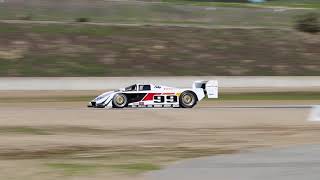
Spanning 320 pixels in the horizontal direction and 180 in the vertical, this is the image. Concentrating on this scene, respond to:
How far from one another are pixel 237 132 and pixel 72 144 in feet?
15.0

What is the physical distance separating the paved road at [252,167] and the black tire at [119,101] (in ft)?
40.7

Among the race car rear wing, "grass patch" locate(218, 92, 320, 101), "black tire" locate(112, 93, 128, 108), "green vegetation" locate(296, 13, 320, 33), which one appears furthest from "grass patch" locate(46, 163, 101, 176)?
"green vegetation" locate(296, 13, 320, 33)

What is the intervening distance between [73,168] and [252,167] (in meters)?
2.79

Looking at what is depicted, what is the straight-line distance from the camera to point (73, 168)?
35.1 ft

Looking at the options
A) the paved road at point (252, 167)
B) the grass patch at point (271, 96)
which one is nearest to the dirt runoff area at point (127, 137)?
the paved road at point (252, 167)

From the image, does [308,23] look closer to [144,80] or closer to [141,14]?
[141,14]

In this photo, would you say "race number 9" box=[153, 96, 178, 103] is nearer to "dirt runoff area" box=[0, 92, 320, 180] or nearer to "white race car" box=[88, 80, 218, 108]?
"white race car" box=[88, 80, 218, 108]

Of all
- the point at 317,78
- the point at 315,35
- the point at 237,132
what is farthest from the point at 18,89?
the point at 315,35

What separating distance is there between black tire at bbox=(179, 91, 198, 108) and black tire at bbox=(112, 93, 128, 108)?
1986 mm

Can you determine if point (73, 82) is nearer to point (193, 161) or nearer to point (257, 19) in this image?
point (257, 19)

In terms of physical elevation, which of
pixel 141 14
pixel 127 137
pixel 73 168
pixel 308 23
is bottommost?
pixel 73 168

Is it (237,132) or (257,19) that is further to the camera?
(257,19)

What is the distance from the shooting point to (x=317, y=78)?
4444cm

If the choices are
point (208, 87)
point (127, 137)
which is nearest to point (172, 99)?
point (208, 87)
